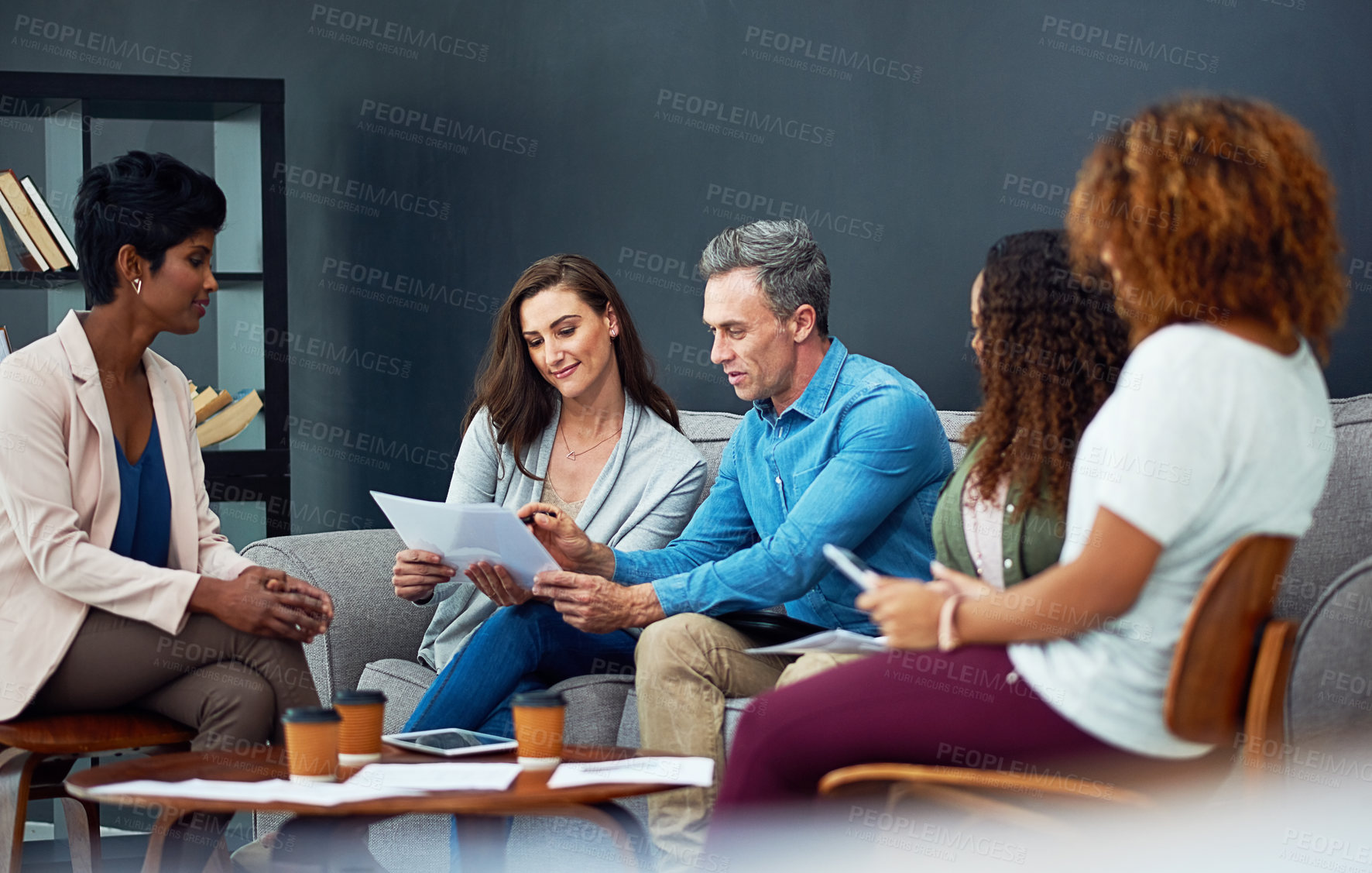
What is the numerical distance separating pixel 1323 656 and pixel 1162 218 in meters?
0.48

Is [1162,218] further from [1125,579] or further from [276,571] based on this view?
[276,571]

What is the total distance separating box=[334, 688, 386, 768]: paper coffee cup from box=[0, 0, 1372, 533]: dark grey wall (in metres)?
1.69

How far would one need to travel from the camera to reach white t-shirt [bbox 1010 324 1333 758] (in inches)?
47.3

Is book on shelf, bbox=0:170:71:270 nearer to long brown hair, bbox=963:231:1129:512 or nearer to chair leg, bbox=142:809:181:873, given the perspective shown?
chair leg, bbox=142:809:181:873

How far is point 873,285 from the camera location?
9.66 ft

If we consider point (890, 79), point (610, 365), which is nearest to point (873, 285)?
point (890, 79)

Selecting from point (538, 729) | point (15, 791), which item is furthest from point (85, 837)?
point (538, 729)

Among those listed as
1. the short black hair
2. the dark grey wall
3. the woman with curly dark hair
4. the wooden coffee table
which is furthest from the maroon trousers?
the dark grey wall

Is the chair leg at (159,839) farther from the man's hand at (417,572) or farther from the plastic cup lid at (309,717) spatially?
the man's hand at (417,572)

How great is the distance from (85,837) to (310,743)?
843 mm

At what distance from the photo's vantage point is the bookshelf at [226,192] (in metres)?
2.96

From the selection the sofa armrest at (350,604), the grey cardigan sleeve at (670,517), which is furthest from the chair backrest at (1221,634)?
the sofa armrest at (350,604)

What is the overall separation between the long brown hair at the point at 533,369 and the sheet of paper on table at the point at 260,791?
117 centimetres

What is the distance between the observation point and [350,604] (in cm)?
242
